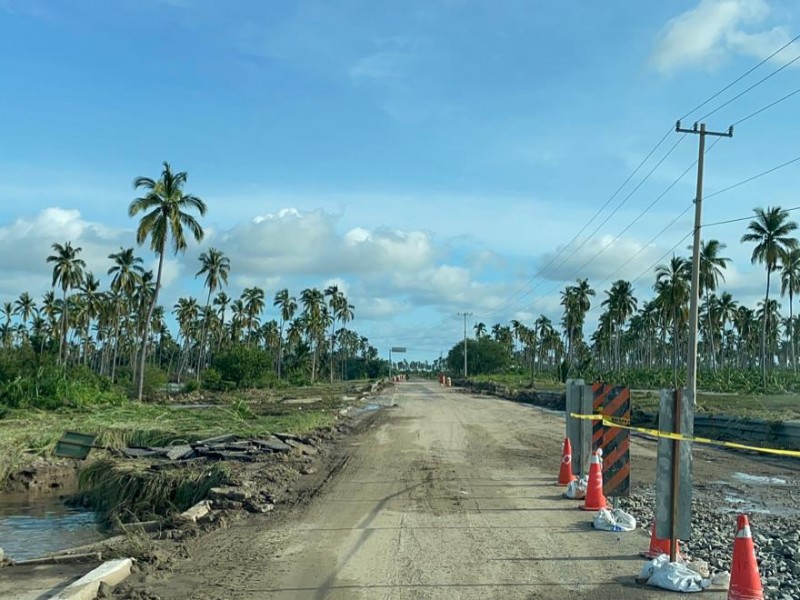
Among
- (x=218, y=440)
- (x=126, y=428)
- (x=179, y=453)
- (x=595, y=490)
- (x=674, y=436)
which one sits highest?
(x=674, y=436)

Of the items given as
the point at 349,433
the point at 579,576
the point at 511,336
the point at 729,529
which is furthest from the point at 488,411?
the point at 511,336

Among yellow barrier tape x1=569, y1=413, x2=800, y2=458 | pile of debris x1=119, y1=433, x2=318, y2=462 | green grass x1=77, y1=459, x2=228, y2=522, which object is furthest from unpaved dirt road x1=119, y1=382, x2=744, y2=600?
pile of debris x1=119, y1=433, x2=318, y2=462

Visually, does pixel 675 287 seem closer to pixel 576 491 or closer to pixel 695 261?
pixel 695 261

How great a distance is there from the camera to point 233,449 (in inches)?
755

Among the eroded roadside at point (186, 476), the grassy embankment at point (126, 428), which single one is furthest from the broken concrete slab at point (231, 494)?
the grassy embankment at point (126, 428)

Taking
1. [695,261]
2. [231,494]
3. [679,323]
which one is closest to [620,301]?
[679,323]

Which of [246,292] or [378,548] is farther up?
[246,292]

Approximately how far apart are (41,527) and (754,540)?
13.5 metres

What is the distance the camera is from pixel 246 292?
10725 centimetres

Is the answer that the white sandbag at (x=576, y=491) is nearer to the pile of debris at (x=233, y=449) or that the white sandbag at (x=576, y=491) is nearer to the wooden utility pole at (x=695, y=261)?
the pile of debris at (x=233, y=449)

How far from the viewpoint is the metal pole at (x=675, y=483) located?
7688 mm

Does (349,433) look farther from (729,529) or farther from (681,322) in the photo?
Answer: (681,322)

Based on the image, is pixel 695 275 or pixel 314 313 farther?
pixel 314 313

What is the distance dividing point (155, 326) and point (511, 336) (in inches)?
3434
